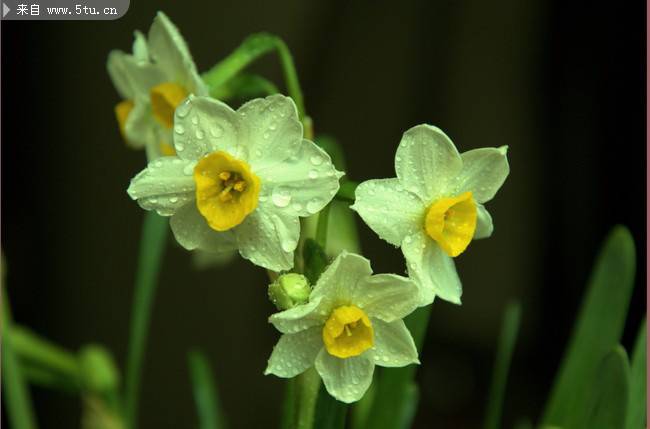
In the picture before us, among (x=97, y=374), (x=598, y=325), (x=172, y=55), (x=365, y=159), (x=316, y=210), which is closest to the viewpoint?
(x=316, y=210)

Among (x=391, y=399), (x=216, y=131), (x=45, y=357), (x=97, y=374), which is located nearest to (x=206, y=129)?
(x=216, y=131)

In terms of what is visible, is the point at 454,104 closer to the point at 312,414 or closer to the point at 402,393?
the point at 402,393

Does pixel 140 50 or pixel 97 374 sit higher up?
pixel 140 50

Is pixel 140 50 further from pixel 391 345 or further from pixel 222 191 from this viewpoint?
pixel 391 345

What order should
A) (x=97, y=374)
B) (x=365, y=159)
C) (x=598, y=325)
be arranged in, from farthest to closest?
(x=365, y=159) < (x=97, y=374) < (x=598, y=325)

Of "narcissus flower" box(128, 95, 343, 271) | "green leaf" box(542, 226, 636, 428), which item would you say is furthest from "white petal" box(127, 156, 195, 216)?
"green leaf" box(542, 226, 636, 428)

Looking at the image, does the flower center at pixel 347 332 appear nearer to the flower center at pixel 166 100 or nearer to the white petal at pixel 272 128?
the white petal at pixel 272 128

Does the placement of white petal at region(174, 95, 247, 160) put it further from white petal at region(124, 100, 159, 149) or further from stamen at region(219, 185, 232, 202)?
white petal at region(124, 100, 159, 149)
